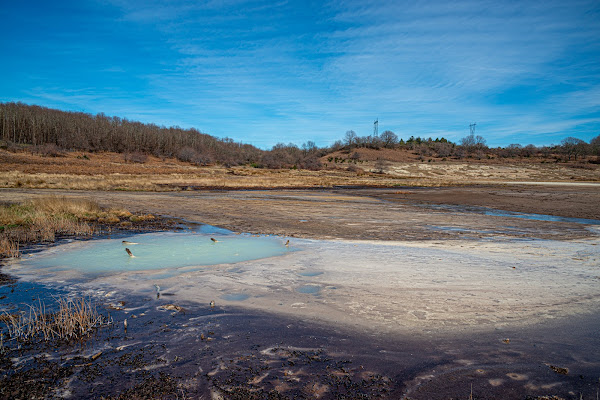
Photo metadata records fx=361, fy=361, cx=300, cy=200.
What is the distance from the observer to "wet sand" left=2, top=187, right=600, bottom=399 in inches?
155

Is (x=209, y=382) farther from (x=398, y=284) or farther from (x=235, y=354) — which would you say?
Answer: (x=398, y=284)

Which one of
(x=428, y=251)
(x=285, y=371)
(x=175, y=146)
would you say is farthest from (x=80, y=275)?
(x=175, y=146)

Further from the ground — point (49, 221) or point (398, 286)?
point (49, 221)

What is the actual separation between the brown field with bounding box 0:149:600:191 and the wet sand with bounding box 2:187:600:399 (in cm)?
3411

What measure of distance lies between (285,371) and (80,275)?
5824mm

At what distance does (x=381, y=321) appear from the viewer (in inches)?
218

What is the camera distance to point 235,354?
4.47m

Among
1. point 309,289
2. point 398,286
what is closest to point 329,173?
point 398,286

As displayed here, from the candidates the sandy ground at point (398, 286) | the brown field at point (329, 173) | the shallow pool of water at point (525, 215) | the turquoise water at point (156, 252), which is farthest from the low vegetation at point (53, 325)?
the brown field at point (329, 173)

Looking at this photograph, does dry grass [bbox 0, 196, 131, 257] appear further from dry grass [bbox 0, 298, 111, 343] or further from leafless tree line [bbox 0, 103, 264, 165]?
leafless tree line [bbox 0, 103, 264, 165]

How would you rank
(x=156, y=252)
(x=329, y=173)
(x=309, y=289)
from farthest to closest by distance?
(x=329, y=173) → (x=156, y=252) → (x=309, y=289)

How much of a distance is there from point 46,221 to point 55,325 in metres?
10.3

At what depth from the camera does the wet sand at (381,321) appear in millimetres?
3926

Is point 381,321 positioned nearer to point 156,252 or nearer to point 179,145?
point 156,252
